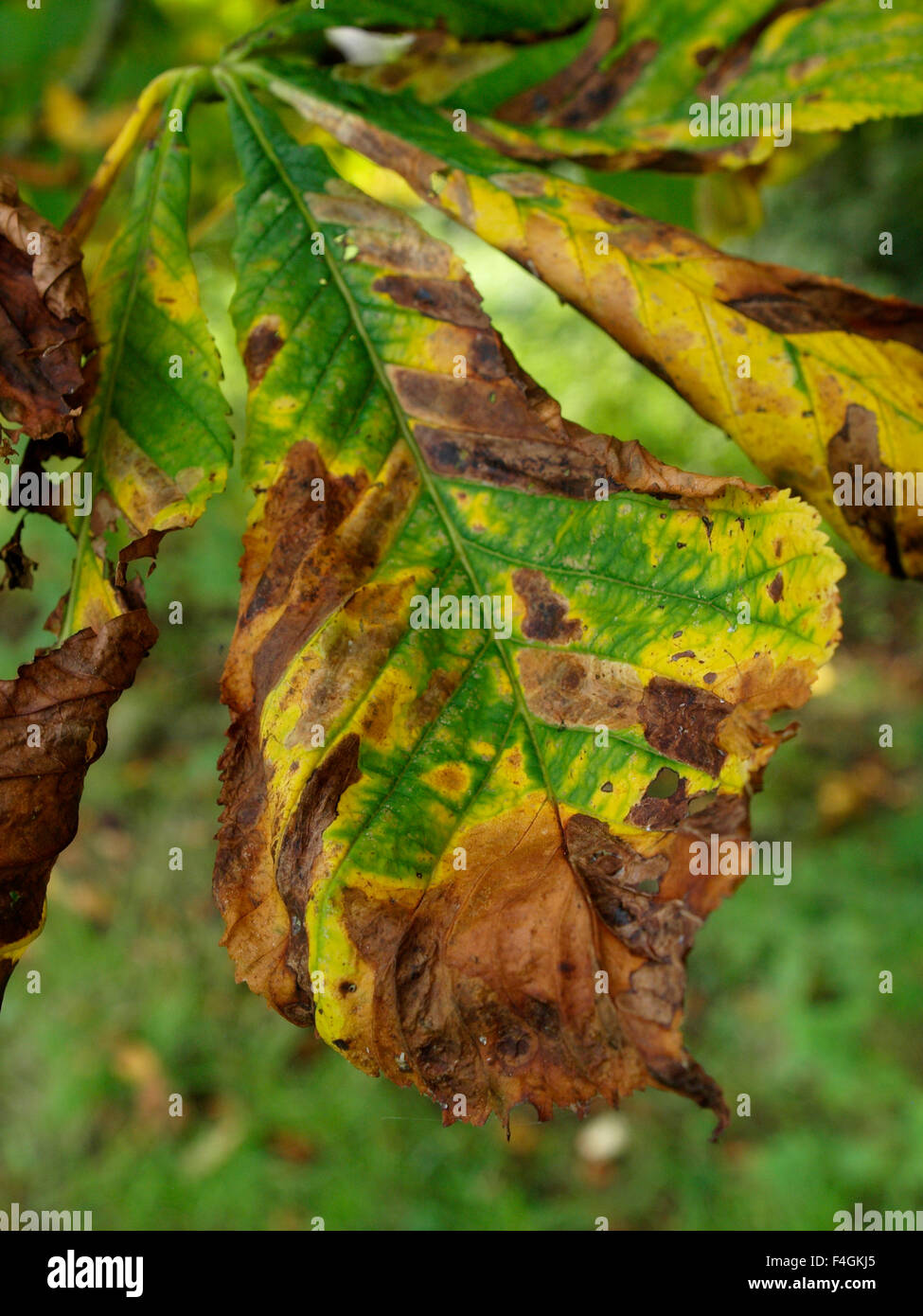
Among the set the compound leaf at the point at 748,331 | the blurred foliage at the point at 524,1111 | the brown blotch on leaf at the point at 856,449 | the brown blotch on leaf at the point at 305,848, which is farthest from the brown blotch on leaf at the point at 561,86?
the brown blotch on leaf at the point at 305,848

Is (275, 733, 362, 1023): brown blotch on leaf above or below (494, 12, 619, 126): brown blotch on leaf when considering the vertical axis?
below

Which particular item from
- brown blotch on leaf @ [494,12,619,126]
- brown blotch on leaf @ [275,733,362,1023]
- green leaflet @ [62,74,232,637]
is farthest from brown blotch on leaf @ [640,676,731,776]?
brown blotch on leaf @ [494,12,619,126]

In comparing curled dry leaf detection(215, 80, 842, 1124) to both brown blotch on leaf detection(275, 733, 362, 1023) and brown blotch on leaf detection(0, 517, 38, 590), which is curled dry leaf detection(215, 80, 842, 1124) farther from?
brown blotch on leaf detection(0, 517, 38, 590)

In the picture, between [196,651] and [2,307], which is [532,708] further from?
[196,651]

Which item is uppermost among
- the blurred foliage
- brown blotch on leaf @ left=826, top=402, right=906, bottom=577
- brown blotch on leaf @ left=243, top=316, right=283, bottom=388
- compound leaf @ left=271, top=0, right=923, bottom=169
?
compound leaf @ left=271, top=0, right=923, bottom=169

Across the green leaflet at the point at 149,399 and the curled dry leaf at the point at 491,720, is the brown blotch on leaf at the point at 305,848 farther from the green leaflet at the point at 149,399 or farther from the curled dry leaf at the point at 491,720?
the green leaflet at the point at 149,399

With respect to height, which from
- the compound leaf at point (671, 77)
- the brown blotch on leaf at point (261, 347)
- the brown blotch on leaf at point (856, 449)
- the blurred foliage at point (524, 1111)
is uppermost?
the compound leaf at point (671, 77)

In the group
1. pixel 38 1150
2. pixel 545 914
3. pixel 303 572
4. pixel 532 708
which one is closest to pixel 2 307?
pixel 303 572
